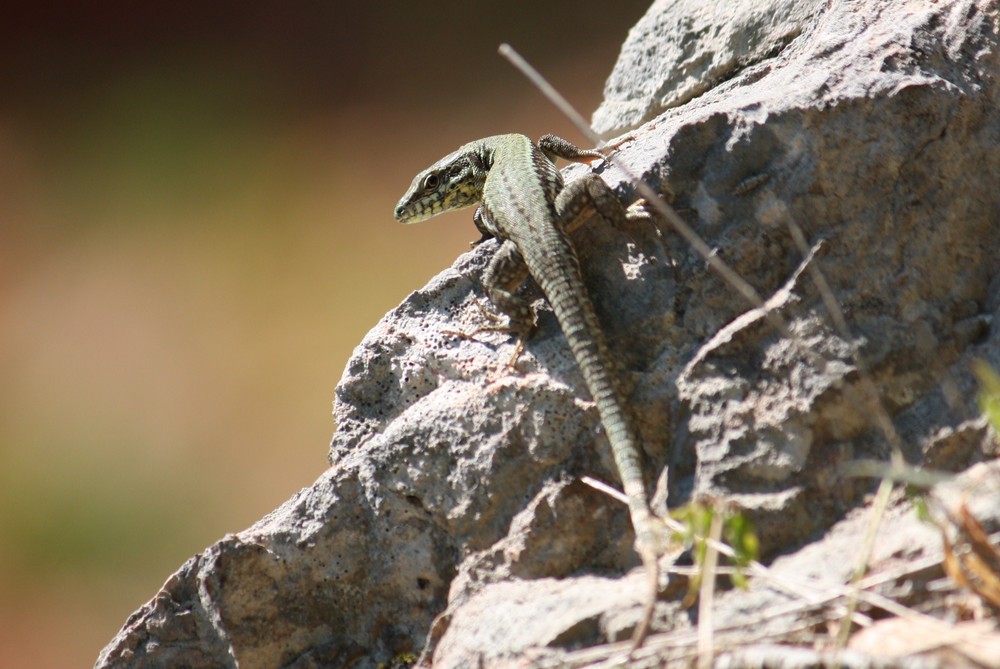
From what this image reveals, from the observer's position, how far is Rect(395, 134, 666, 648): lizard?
2.71m

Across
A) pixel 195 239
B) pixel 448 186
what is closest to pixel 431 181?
pixel 448 186

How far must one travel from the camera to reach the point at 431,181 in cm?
456

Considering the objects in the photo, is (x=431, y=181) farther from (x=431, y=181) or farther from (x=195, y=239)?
(x=195, y=239)

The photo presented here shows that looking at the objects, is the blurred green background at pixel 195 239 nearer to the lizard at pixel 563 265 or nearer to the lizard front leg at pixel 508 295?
the lizard at pixel 563 265

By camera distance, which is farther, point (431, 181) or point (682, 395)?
point (431, 181)

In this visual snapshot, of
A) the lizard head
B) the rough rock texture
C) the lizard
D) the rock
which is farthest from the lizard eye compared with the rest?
the rough rock texture

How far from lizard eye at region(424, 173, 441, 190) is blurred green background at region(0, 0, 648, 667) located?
3.00 m

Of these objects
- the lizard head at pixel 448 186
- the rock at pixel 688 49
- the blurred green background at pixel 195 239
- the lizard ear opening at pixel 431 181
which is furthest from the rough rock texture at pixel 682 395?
→ the blurred green background at pixel 195 239

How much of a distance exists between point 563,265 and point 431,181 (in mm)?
1638

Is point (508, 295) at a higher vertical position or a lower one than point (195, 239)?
lower

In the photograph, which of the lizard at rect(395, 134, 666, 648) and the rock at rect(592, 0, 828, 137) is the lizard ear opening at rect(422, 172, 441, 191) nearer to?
the lizard at rect(395, 134, 666, 648)

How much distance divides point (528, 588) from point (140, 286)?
621 centimetres

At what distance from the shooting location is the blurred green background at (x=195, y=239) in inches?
287

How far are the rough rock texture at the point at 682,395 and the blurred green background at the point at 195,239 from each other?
412cm
